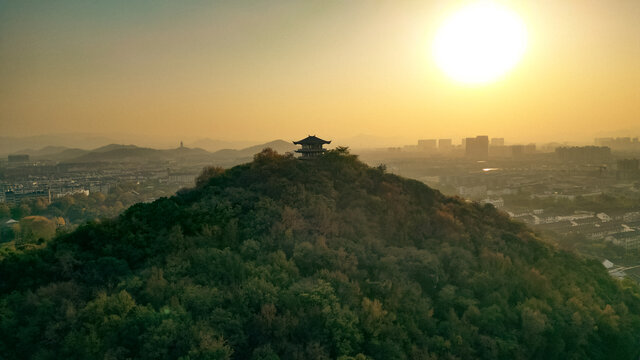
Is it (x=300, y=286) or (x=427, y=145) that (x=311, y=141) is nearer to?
(x=300, y=286)

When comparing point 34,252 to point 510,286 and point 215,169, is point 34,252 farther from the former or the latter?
point 510,286

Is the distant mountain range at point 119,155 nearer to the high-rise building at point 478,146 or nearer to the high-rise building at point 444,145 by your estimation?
the high-rise building at point 478,146

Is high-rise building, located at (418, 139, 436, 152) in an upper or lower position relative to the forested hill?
upper

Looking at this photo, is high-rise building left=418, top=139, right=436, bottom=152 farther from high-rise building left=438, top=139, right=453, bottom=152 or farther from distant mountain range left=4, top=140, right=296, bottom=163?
distant mountain range left=4, top=140, right=296, bottom=163

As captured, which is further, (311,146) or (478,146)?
(478,146)

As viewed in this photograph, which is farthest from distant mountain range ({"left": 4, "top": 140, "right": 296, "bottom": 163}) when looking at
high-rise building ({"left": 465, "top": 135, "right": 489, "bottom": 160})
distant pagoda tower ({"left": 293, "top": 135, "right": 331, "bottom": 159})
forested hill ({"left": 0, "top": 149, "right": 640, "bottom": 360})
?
forested hill ({"left": 0, "top": 149, "right": 640, "bottom": 360})

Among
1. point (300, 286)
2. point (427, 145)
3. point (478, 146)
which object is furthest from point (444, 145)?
point (300, 286)
